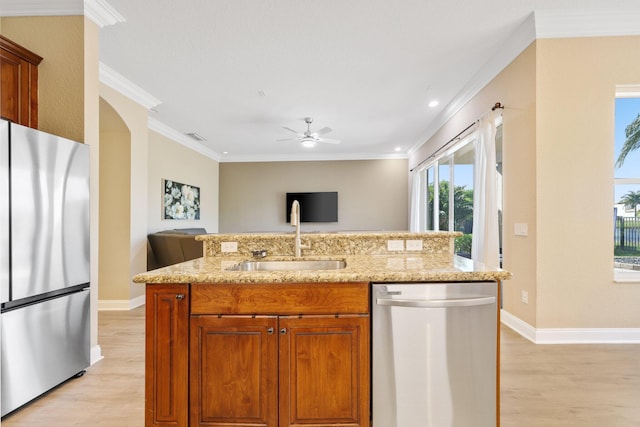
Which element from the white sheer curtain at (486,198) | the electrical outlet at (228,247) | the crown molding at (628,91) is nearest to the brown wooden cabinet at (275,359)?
the electrical outlet at (228,247)

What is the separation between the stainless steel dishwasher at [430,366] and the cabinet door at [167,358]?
0.89 metres

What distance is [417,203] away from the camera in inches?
280

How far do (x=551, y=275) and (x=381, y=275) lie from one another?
2.27 meters

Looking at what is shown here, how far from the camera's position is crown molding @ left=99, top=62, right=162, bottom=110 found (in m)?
3.66

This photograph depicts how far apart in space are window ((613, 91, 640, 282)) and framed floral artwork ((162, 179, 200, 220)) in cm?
593

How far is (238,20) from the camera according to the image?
2805 mm

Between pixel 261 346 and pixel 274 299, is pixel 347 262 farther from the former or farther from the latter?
pixel 261 346

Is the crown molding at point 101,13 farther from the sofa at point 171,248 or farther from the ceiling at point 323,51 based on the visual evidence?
the sofa at point 171,248

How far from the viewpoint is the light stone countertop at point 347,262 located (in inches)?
57.6

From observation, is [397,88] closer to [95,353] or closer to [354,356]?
[354,356]

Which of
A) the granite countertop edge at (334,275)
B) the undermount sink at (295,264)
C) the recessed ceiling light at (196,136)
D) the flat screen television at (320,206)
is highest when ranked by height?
the recessed ceiling light at (196,136)

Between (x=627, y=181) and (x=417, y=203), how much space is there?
422 cm

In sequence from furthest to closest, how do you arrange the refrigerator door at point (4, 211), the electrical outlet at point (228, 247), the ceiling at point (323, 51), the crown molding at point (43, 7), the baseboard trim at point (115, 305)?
the baseboard trim at point (115, 305), the ceiling at point (323, 51), the crown molding at point (43, 7), the electrical outlet at point (228, 247), the refrigerator door at point (4, 211)

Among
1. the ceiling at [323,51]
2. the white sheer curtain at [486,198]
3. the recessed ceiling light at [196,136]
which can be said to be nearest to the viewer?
the ceiling at [323,51]
